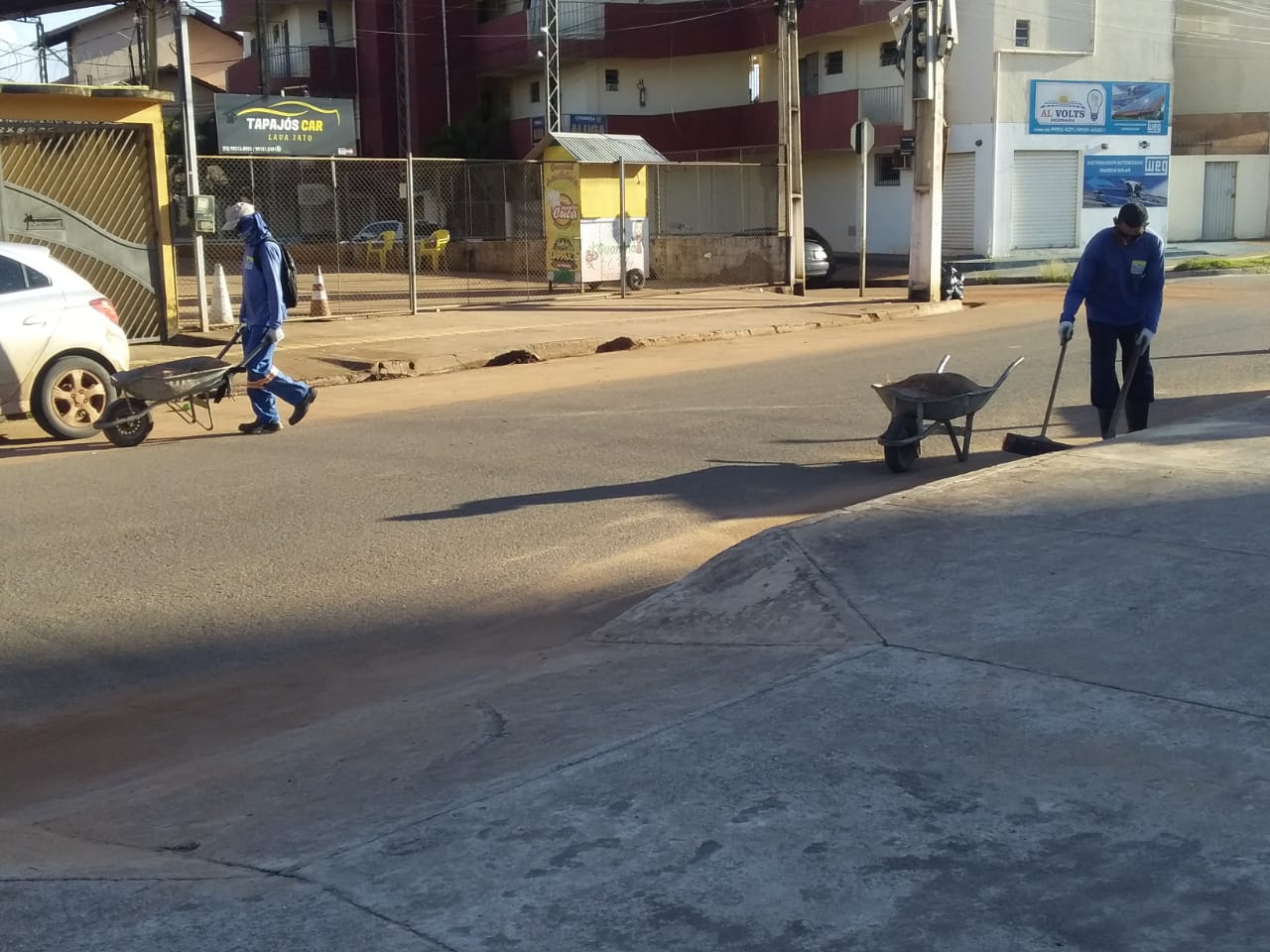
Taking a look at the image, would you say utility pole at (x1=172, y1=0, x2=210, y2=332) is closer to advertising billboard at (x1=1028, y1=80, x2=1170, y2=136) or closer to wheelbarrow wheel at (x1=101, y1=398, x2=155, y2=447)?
wheelbarrow wheel at (x1=101, y1=398, x2=155, y2=447)

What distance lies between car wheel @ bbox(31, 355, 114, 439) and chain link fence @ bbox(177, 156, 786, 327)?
9183 mm

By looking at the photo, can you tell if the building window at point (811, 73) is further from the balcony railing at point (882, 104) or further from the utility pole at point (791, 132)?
the utility pole at point (791, 132)

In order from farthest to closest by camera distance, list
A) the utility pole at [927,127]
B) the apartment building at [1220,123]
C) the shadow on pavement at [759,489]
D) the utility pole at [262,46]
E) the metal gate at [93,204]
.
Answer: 1. the utility pole at [262,46]
2. the apartment building at [1220,123]
3. the utility pole at [927,127]
4. the metal gate at [93,204]
5. the shadow on pavement at [759,489]

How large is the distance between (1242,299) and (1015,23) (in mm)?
17842

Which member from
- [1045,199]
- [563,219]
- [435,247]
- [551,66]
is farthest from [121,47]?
[563,219]

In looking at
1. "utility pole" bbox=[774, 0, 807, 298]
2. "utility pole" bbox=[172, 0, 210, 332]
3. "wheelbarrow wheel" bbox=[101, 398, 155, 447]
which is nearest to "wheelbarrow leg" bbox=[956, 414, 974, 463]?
"wheelbarrow wheel" bbox=[101, 398, 155, 447]

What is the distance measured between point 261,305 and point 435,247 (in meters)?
26.0

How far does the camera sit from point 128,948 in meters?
3.22

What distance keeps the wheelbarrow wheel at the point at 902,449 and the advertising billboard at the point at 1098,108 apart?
31.7m

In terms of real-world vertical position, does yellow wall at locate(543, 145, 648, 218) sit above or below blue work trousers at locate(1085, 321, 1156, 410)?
above

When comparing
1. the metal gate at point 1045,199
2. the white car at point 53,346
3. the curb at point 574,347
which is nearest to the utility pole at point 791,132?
the curb at point 574,347

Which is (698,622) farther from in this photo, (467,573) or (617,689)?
(467,573)

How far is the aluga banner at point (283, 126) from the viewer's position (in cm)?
3425

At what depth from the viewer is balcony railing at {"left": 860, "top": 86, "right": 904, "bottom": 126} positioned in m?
39.7
